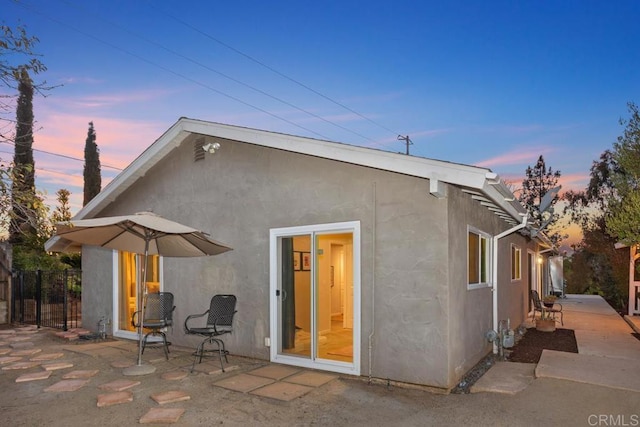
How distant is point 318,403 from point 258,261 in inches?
110

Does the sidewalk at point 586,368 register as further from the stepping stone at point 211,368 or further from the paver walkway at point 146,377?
the stepping stone at point 211,368

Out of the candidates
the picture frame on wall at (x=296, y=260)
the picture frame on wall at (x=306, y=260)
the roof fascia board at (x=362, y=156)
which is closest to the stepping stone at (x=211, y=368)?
the picture frame on wall at (x=296, y=260)

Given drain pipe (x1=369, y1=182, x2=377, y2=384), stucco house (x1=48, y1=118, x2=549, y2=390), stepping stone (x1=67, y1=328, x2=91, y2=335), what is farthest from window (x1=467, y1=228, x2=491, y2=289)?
stepping stone (x1=67, y1=328, x2=91, y2=335)

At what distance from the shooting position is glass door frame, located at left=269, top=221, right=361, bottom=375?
5930 mm

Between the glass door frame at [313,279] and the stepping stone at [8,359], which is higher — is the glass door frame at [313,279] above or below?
above

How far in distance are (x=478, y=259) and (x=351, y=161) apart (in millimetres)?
2994

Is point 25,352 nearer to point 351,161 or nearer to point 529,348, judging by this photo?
point 351,161

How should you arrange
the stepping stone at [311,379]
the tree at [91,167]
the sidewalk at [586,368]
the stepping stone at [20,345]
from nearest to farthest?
the sidewalk at [586,368] < the stepping stone at [311,379] < the stepping stone at [20,345] < the tree at [91,167]

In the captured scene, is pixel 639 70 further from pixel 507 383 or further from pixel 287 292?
pixel 287 292

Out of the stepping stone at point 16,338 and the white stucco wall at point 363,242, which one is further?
the stepping stone at point 16,338

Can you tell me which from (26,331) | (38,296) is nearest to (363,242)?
(26,331)

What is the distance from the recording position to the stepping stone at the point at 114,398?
194 inches

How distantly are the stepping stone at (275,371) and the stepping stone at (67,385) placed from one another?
223 cm

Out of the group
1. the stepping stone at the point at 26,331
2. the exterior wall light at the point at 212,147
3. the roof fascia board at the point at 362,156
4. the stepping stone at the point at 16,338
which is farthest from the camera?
the stepping stone at the point at 26,331
